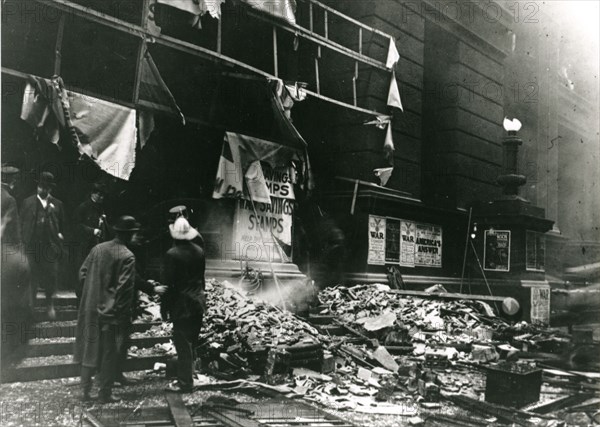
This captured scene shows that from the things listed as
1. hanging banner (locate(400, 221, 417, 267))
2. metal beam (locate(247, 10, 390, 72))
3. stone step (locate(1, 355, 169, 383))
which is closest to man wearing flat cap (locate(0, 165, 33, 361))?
stone step (locate(1, 355, 169, 383))

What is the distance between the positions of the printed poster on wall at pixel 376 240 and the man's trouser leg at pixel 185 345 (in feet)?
26.4

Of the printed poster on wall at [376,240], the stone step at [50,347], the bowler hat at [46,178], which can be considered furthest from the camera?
the printed poster on wall at [376,240]

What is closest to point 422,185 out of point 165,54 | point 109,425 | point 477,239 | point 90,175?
point 477,239

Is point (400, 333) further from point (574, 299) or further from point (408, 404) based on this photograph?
point (574, 299)

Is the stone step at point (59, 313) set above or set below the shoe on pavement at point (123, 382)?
above

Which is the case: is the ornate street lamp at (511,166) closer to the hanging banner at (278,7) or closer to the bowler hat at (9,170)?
the hanging banner at (278,7)

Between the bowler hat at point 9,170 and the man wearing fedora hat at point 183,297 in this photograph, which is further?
the bowler hat at point 9,170

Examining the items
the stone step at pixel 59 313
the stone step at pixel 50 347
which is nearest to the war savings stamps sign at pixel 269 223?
the stone step at pixel 59 313

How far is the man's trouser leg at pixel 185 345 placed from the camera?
22.9 feet

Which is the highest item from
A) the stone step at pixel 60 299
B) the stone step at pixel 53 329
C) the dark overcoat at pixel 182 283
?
the dark overcoat at pixel 182 283

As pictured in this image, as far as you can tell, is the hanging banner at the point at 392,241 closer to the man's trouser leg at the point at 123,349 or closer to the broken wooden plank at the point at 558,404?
the broken wooden plank at the point at 558,404

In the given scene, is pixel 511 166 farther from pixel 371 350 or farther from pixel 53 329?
pixel 53 329

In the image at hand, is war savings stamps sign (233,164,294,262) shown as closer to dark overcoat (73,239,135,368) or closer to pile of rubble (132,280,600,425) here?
pile of rubble (132,280,600,425)

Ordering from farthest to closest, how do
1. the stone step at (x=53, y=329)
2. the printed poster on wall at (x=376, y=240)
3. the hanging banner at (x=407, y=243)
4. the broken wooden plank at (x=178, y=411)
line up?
the hanging banner at (x=407, y=243), the printed poster on wall at (x=376, y=240), the stone step at (x=53, y=329), the broken wooden plank at (x=178, y=411)
